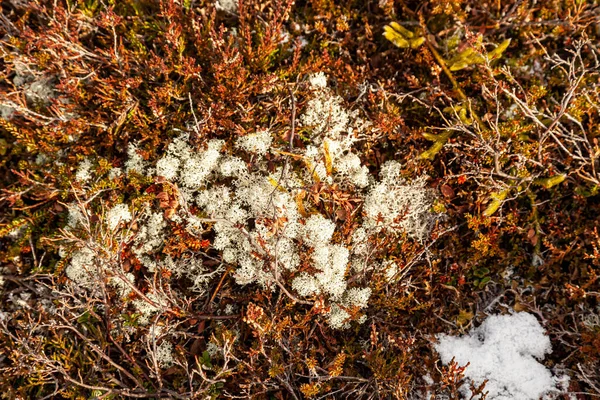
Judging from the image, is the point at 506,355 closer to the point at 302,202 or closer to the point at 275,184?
the point at 302,202

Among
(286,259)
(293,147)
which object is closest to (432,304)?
(286,259)

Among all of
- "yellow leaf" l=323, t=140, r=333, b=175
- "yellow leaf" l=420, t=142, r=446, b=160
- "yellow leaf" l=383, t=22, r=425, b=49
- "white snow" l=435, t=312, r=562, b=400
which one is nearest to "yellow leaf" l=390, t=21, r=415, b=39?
"yellow leaf" l=383, t=22, r=425, b=49

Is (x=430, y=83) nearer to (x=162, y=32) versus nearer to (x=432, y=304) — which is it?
(x=432, y=304)

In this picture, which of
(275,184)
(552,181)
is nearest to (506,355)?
(552,181)

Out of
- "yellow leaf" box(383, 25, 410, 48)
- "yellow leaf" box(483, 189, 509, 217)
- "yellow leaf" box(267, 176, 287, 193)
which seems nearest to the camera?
"yellow leaf" box(267, 176, 287, 193)

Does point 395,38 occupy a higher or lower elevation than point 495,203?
higher

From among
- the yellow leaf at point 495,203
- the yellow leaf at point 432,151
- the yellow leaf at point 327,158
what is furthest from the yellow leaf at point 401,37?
the yellow leaf at point 495,203

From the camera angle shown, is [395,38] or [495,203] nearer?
[495,203]

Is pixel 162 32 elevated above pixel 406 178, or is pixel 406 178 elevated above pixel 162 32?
pixel 162 32

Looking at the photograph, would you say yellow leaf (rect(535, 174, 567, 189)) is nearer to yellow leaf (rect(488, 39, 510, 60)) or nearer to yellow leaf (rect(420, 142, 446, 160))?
yellow leaf (rect(420, 142, 446, 160))
